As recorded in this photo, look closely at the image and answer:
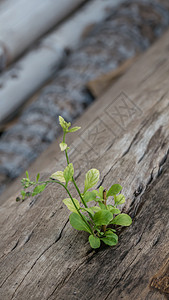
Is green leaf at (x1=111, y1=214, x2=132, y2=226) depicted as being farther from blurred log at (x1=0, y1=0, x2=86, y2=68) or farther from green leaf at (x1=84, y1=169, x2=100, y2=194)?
blurred log at (x1=0, y1=0, x2=86, y2=68)

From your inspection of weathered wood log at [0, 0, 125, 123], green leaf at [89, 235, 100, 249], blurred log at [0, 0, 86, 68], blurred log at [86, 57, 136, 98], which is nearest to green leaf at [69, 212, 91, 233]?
green leaf at [89, 235, 100, 249]

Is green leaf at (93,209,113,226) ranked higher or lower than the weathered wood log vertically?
lower

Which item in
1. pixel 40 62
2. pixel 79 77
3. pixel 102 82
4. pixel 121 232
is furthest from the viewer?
pixel 40 62

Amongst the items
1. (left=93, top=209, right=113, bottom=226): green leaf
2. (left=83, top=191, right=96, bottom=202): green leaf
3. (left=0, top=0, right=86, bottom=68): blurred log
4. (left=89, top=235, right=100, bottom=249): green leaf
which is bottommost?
(left=89, top=235, right=100, bottom=249): green leaf

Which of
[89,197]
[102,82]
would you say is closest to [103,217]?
[89,197]

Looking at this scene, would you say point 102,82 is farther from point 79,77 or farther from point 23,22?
point 23,22

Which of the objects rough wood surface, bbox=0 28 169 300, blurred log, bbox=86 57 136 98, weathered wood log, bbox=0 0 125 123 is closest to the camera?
rough wood surface, bbox=0 28 169 300

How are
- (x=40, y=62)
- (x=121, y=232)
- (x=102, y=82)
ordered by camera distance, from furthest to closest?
(x=40, y=62)
(x=102, y=82)
(x=121, y=232)
